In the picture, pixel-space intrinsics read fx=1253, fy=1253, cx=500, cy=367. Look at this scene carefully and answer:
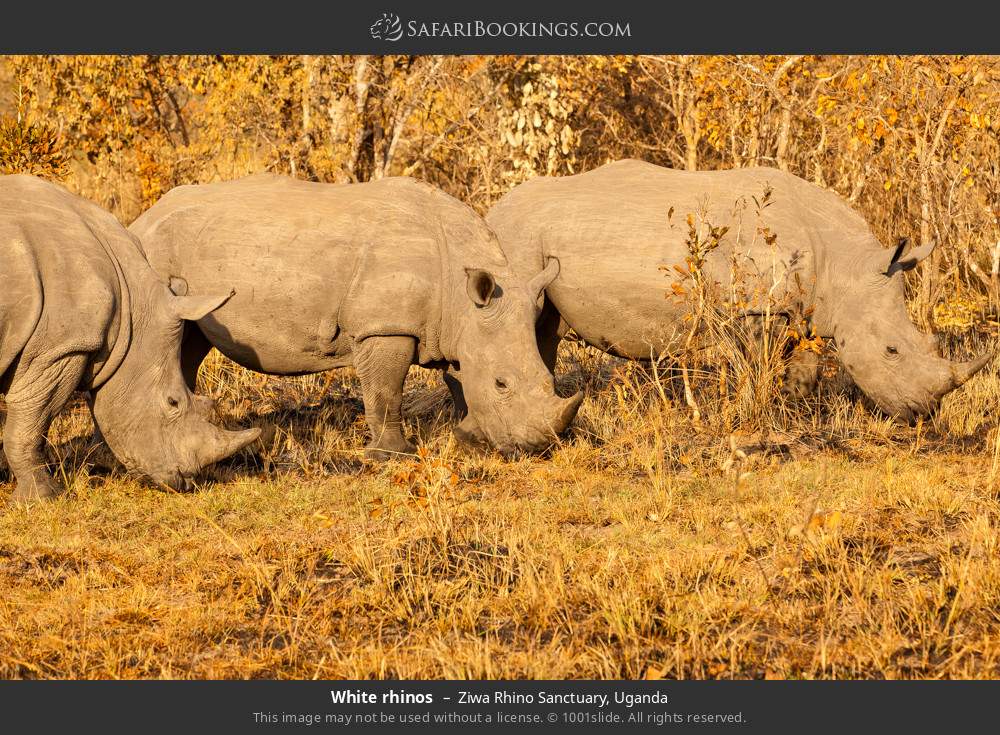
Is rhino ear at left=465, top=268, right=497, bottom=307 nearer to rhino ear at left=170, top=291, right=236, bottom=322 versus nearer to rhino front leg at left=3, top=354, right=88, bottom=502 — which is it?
rhino ear at left=170, top=291, right=236, bottom=322

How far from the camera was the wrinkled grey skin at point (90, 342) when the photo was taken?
6832 mm

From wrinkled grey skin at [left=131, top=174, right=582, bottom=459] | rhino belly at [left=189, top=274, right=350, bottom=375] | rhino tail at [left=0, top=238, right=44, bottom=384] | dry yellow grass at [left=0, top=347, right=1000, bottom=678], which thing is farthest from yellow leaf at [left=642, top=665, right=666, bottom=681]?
rhino belly at [left=189, top=274, right=350, bottom=375]

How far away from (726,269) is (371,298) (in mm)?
2530

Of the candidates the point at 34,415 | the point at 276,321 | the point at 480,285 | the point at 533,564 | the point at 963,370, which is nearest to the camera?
the point at 533,564

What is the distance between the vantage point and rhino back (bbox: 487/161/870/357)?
8797 mm

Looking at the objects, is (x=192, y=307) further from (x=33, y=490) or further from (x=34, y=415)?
(x=33, y=490)

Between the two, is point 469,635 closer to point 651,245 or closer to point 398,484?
point 398,484

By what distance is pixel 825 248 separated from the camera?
360 inches

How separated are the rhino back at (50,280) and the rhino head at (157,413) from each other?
200 mm

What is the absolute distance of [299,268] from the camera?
809cm

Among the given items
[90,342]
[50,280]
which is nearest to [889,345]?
[90,342]

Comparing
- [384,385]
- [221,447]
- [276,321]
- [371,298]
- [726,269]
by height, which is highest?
[726,269]

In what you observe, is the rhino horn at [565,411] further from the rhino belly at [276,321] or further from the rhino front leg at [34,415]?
the rhino front leg at [34,415]

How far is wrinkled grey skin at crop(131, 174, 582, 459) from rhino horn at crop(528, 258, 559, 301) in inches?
→ 0.6
